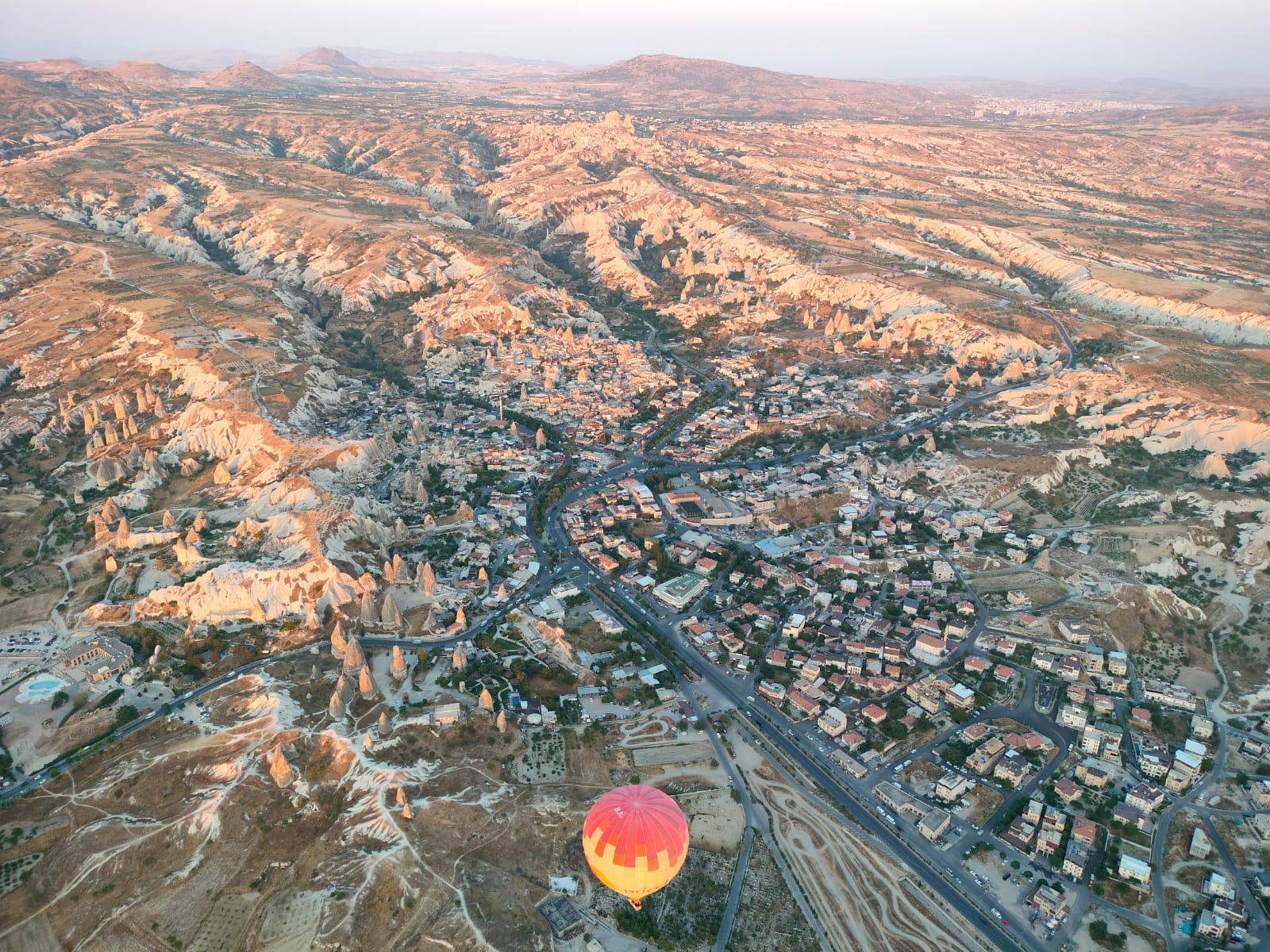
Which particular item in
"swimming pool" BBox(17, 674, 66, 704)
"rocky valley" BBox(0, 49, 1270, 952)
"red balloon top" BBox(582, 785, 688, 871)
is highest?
"red balloon top" BBox(582, 785, 688, 871)

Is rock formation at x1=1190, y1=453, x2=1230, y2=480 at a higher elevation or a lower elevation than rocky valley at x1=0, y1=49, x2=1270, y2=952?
higher

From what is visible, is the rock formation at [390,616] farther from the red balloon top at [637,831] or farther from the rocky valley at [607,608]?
the red balloon top at [637,831]

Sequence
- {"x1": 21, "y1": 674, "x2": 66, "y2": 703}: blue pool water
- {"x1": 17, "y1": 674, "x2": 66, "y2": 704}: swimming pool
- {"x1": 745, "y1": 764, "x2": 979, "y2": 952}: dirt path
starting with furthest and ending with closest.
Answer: {"x1": 21, "y1": 674, "x2": 66, "y2": 703}: blue pool water → {"x1": 17, "y1": 674, "x2": 66, "y2": 704}: swimming pool → {"x1": 745, "y1": 764, "x2": 979, "y2": 952}: dirt path

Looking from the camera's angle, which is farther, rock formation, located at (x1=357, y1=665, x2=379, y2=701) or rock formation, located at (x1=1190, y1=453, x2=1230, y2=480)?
rock formation, located at (x1=1190, y1=453, x2=1230, y2=480)

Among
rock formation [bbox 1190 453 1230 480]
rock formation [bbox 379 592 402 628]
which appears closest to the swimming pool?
rock formation [bbox 379 592 402 628]

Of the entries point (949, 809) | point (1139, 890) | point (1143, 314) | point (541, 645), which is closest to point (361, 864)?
point (541, 645)

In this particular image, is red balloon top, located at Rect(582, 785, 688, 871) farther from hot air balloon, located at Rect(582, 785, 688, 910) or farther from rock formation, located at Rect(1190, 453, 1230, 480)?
rock formation, located at Rect(1190, 453, 1230, 480)
